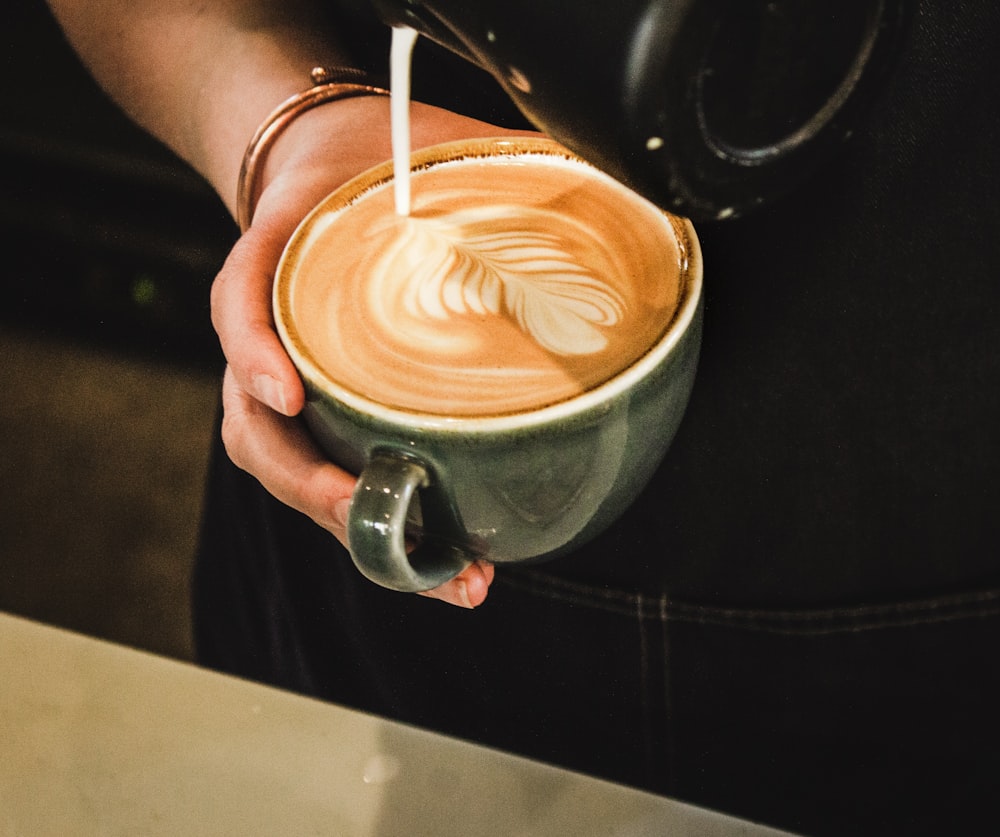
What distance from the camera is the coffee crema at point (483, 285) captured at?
43 centimetres

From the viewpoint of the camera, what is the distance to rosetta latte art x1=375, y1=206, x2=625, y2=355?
456 mm

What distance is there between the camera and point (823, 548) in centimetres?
58

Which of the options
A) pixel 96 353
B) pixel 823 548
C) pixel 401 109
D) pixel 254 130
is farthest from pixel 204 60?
pixel 96 353

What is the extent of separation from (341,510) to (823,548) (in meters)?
0.31

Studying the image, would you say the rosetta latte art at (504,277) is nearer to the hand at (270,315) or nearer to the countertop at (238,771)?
the hand at (270,315)

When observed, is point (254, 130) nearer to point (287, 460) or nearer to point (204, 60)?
point (204, 60)

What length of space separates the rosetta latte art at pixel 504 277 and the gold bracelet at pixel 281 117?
23 cm

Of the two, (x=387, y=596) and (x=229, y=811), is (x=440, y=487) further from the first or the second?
(x=387, y=596)

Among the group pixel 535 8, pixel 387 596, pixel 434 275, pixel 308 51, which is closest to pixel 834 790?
pixel 387 596

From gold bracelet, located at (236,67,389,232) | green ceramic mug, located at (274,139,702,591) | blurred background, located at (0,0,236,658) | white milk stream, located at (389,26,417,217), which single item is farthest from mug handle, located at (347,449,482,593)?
blurred background, located at (0,0,236,658)

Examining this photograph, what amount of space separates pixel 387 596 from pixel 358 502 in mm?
351

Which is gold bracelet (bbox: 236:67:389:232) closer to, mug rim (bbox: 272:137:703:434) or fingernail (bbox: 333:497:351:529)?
mug rim (bbox: 272:137:703:434)

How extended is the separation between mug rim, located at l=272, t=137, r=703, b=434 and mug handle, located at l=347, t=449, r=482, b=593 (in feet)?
0.07

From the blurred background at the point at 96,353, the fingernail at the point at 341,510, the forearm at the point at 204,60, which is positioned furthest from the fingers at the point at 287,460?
the blurred background at the point at 96,353
